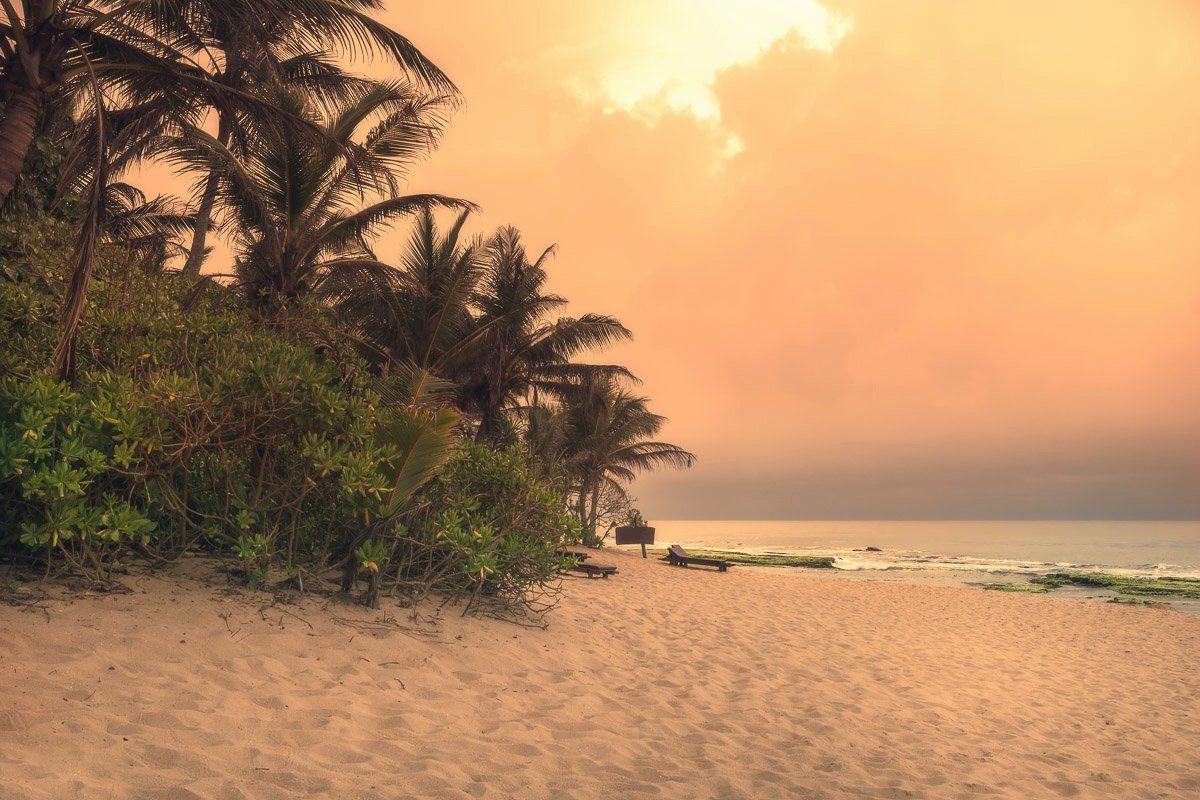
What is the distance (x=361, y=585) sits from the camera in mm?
7316

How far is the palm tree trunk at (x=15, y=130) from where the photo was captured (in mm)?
5395

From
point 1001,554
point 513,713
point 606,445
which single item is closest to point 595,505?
point 606,445

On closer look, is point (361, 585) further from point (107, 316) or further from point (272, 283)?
point (272, 283)

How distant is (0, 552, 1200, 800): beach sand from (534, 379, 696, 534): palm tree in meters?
19.4

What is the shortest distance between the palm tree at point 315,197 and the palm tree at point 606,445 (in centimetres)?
1480

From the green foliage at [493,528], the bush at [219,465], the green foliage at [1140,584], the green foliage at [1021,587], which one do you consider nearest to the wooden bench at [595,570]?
the green foliage at [493,528]

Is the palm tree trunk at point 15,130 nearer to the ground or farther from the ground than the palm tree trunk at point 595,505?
farther from the ground

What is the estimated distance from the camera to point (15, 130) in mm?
5438

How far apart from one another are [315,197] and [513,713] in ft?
29.9

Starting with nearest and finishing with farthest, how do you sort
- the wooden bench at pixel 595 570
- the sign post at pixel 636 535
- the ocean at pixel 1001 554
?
the wooden bench at pixel 595 570 < the sign post at pixel 636 535 < the ocean at pixel 1001 554

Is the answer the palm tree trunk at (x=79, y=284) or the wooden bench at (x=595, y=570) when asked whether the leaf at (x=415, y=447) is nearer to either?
the palm tree trunk at (x=79, y=284)

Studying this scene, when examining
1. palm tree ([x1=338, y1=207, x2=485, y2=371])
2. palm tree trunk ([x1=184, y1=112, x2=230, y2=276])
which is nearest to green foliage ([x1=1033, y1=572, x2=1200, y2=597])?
palm tree ([x1=338, y1=207, x2=485, y2=371])

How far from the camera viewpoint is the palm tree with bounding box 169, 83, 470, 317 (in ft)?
34.7

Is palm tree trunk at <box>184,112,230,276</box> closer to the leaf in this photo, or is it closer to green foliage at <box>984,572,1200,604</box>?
the leaf
